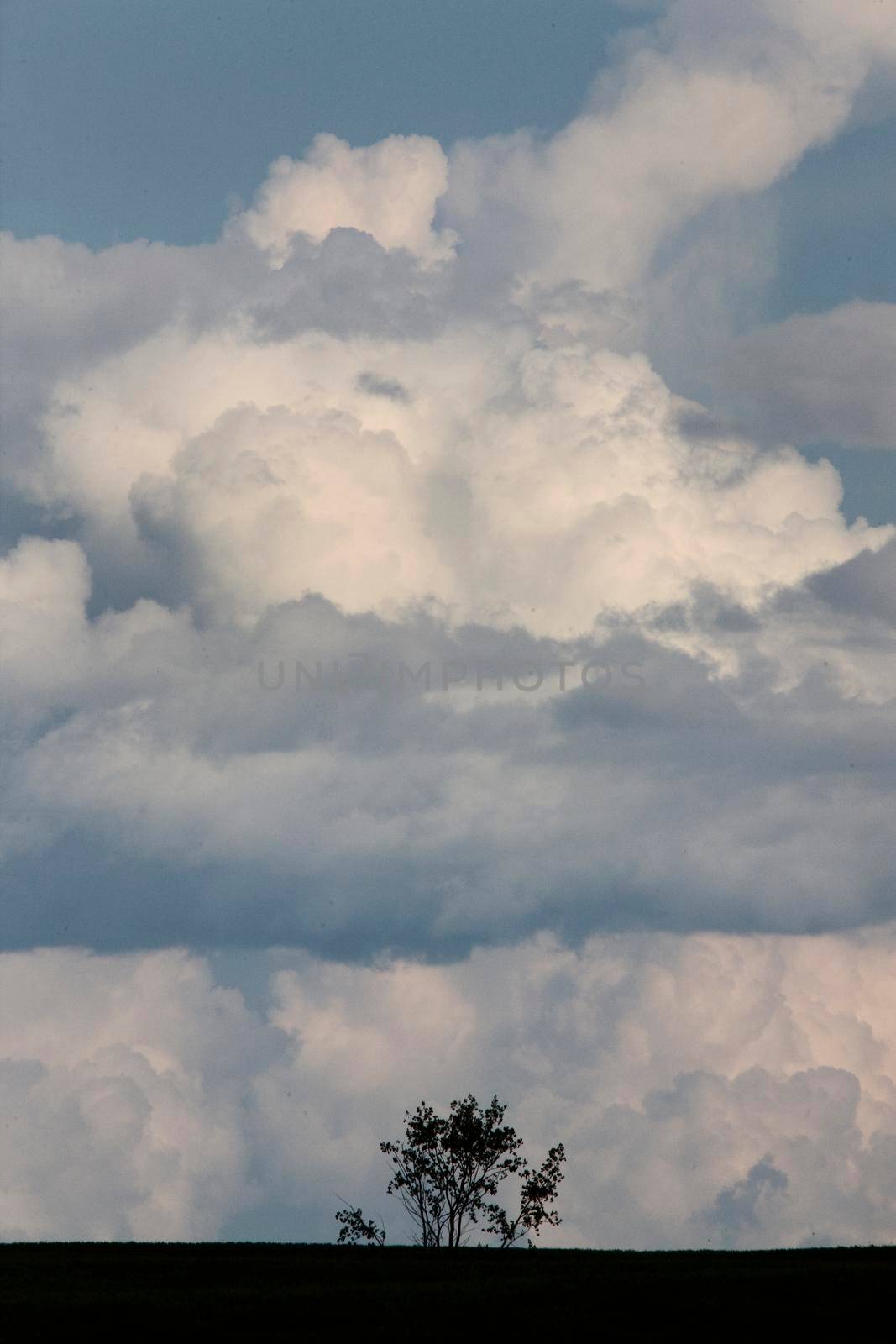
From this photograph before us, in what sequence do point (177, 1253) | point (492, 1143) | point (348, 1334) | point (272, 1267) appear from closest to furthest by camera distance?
point (348, 1334) < point (272, 1267) < point (177, 1253) < point (492, 1143)

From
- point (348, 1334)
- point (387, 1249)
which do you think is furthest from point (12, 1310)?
point (387, 1249)

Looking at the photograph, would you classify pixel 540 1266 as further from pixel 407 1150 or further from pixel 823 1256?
pixel 407 1150

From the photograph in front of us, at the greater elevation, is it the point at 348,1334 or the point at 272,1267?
the point at 272,1267

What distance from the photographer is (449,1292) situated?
77000 millimetres

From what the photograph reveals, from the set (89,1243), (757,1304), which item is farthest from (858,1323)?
(89,1243)

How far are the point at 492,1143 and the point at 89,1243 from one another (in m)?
36.2

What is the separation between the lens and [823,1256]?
92.3 meters

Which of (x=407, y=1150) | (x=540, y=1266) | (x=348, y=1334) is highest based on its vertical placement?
(x=407, y=1150)

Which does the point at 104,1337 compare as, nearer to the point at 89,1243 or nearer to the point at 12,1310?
the point at 12,1310

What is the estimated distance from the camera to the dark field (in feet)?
230

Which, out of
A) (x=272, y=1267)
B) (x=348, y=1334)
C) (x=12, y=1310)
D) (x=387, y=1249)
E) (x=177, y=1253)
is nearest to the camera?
(x=348, y=1334)

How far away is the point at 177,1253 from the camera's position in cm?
9706

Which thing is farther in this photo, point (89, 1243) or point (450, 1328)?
point (89, 1243)

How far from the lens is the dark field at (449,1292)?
7019 cm
